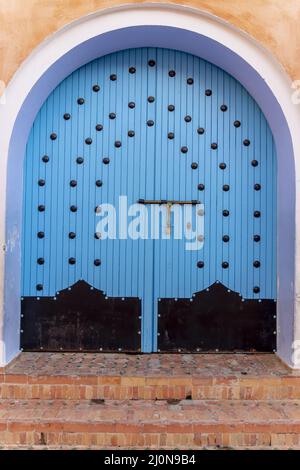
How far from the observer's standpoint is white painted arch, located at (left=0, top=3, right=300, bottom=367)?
354 centimetres

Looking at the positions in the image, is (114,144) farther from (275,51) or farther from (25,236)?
(275,51)

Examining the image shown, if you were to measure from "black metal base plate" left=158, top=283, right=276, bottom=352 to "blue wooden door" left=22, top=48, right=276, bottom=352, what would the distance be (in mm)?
12

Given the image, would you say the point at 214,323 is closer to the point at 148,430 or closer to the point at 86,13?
the point at 148,430

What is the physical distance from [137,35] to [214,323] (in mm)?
2528

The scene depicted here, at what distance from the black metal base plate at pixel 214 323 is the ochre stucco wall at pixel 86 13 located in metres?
1.91

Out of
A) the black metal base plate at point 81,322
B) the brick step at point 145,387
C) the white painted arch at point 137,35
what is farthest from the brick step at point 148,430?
the black metal base plate at point 81,322

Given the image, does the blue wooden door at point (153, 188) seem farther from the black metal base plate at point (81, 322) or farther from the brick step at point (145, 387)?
the brick step at point (145, 387)

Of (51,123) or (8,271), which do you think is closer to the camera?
(8,271)

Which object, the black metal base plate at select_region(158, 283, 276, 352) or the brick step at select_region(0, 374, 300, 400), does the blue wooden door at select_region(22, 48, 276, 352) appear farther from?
the brick step at select_region(0, 374, 300, 400)

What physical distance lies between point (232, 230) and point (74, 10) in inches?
87.2

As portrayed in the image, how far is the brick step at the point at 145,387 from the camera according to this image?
3295 millimetres

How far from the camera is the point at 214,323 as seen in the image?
13.0 ft

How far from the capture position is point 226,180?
398cm
